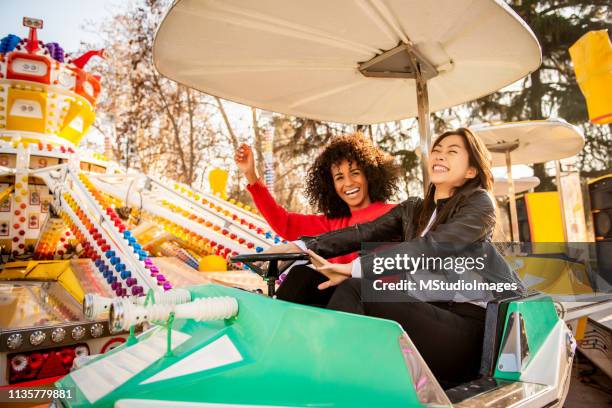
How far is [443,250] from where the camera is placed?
157cm

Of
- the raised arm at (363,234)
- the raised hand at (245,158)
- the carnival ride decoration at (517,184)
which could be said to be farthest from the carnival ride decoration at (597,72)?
the raised hand at (245,158)

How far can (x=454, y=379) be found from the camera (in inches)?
63.4

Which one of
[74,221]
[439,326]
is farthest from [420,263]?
[74,221]

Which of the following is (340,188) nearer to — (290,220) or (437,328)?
(290,220)

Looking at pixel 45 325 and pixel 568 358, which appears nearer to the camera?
pixel 568 358

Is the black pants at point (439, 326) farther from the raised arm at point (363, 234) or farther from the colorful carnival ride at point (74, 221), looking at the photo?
the colorful carnival ride at point (74, 221)

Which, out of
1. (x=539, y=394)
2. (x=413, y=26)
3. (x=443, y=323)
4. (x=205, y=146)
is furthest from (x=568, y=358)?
(x=205, y=146)

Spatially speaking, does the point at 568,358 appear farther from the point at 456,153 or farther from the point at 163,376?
the point at 163,376

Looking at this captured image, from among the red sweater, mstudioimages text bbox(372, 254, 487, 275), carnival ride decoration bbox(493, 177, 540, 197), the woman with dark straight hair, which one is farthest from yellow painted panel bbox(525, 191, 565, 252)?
mstudioimages text bbox(372, 254, 487, 275)

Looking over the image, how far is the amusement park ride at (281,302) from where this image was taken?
1114 mm

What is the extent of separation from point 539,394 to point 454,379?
0.27 metres

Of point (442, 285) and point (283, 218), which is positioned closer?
point (442, 285)

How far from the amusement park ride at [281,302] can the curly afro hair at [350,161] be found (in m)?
0.31

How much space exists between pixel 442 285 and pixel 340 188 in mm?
1333
